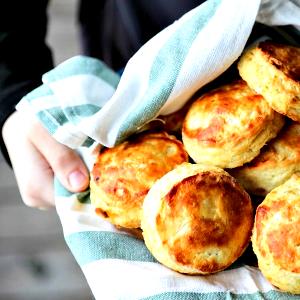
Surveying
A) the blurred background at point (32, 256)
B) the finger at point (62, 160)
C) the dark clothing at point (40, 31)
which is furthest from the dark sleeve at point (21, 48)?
the blurred background at point (32, 256)

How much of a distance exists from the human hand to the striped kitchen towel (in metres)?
0.04

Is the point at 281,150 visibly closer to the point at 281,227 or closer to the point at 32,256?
the point at 281,227

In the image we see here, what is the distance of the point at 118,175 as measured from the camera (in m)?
0.79

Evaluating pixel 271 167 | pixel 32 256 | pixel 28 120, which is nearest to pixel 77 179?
pixel 28 120

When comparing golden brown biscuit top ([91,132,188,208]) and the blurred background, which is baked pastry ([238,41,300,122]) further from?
the blurred background

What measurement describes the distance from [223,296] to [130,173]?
0.21 metres

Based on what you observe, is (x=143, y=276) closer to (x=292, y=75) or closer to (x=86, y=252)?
(x=86, y=252)

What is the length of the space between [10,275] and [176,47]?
A: 1403mm

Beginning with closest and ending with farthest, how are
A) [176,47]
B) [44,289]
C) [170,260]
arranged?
[170,260]
[176,47]
[44,289]

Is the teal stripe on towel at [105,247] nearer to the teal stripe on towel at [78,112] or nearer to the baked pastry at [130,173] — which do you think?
the baked pastry at [130,173]

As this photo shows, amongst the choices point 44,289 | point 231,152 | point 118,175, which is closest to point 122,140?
point 118,175

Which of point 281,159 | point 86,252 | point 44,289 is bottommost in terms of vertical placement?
point 44,289

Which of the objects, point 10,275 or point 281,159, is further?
point 10,275

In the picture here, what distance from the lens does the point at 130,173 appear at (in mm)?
782
